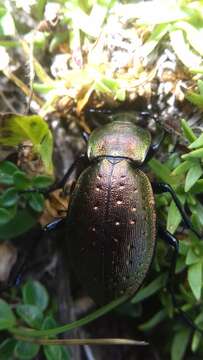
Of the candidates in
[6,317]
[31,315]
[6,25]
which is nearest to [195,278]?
[31,315]

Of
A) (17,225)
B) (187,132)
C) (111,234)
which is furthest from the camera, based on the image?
(17,225)

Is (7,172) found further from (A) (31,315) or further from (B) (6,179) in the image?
(A) (31,315)

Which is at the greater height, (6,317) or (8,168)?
(8,168)

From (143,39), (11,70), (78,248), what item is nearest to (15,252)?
(78,248)

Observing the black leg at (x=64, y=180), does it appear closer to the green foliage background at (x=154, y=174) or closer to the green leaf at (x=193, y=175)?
the green foliage background at (x=154, y=174)

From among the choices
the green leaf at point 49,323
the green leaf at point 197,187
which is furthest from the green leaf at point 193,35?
the green leaf at point 49,323

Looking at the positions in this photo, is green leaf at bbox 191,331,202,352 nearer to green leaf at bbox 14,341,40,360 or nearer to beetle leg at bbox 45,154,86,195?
green leaf at bbox 14,341,40,360
